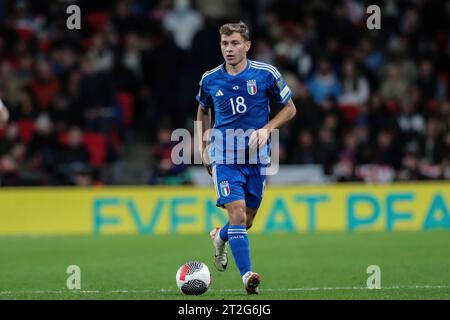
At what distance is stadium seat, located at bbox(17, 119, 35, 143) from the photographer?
1892 cm

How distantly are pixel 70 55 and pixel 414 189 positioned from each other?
6.91m

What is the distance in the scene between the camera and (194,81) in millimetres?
19281

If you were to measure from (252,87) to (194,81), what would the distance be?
990 centimetres

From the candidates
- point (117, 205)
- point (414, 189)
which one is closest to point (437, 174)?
point (414, 189)

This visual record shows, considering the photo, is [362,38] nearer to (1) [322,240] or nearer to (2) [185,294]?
(1) [322,240]

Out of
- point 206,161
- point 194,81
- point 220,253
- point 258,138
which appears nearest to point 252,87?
point 258,138

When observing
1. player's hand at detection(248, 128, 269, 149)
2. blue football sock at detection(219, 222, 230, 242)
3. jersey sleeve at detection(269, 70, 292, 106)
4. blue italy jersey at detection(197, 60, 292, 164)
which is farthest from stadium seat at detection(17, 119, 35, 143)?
player's hand at detection(248, 128, 269, 149)

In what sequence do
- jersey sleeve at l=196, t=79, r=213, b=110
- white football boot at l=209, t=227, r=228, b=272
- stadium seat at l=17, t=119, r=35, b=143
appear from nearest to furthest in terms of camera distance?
jersey sleeve at l=196, t=79, r=213, b=110
white football boot at l=209, t=227, r=228, b=272
stadium seat at l=17, t=119, r=35, b=143

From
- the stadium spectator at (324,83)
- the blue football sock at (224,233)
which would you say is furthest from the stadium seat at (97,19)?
Result: the blue football sock at (224,233)

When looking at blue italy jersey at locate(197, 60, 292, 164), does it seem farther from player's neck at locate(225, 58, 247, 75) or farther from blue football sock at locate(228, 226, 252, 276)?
blue football sock at locate(228, 226, 252, 276)

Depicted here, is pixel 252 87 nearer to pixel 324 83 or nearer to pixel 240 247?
pixel 240 247

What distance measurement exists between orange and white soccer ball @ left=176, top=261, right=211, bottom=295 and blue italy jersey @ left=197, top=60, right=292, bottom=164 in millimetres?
997

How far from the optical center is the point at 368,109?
1892cm

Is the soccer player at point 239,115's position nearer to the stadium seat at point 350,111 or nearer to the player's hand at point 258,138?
the player's hand at point 258,138
